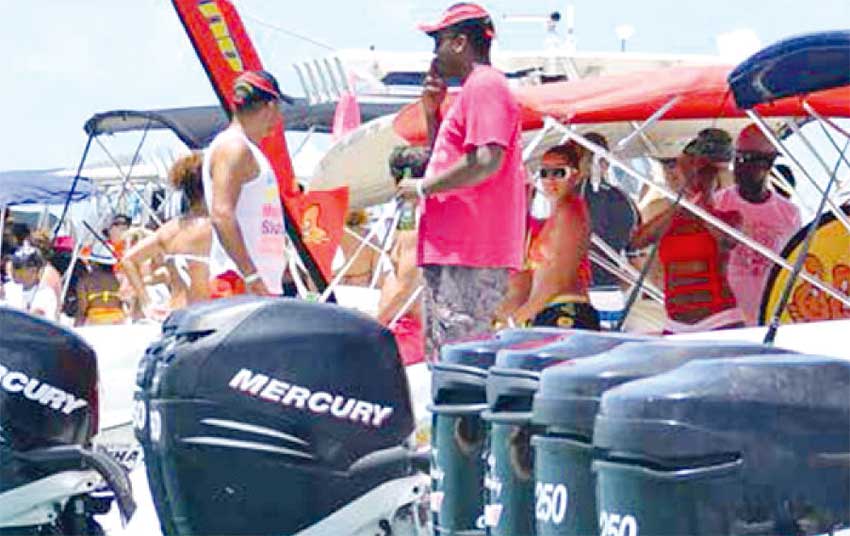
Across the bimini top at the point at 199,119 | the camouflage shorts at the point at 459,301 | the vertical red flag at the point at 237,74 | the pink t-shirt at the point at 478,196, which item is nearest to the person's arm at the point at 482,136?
the pink t-shirt at the point at 478,196

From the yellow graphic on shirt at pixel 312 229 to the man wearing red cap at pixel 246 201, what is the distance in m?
4.85

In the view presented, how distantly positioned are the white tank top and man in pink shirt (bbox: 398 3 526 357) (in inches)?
32.1

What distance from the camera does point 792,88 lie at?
7.46 m

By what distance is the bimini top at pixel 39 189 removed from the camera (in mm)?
23531

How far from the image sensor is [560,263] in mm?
7684

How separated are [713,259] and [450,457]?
14.6 ft

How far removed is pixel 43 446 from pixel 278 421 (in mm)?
1247

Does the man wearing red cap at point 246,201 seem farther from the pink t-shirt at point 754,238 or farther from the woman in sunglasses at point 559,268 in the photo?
the pink t-shirt at point 754,238

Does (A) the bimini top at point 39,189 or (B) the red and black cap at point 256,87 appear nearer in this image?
(B) the red and black cap at point 256,87

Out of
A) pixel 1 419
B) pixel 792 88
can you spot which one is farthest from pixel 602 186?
pixel 1 419

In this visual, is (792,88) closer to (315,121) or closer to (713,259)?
(713,259)

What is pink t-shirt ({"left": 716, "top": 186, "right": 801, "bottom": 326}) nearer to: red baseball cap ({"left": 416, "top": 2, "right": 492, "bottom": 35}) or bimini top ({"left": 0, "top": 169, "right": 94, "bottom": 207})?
red baseball cap ({"left": 416, "top": 2, "right": 492, "bottom": 35})

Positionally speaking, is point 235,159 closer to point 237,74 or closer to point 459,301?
point 459,301

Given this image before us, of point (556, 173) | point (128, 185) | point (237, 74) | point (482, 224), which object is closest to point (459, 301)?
point (482, 224)
